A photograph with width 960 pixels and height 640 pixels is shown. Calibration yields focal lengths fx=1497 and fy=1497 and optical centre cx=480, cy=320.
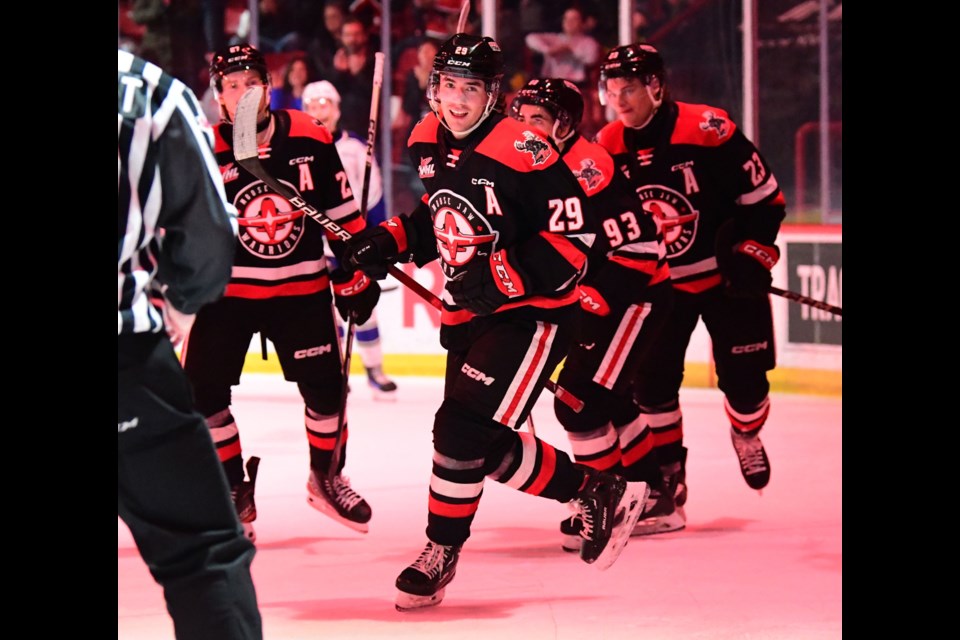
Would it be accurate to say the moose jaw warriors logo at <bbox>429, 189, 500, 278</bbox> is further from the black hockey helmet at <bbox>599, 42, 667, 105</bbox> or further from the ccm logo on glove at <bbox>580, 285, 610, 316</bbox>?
the black hockey helmet at <bbox>599, 42, 667, 105</bbox>

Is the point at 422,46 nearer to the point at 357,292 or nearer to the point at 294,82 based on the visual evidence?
the point at 294,82

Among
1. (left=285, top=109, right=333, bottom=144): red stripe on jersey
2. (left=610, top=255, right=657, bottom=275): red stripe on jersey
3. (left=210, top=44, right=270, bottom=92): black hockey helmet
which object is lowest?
(left=610, top=255, right=657, bottom=275): red stripe on jersey

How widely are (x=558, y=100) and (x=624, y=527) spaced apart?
108 centimetres

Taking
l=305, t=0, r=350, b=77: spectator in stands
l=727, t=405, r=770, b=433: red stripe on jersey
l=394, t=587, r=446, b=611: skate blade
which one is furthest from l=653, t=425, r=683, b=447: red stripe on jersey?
l=305, t=0, r=350, b=77: spectator in stands

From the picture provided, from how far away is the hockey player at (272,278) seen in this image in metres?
3.74

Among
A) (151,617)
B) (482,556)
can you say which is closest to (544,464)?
(482,556)

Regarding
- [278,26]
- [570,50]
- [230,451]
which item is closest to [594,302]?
[230,451]

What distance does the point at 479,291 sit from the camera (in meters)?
3.16

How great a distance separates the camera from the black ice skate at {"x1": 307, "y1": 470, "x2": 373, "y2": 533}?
3.93 meters

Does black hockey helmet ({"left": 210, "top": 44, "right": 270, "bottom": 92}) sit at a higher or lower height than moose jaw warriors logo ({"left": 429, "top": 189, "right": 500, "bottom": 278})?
higher

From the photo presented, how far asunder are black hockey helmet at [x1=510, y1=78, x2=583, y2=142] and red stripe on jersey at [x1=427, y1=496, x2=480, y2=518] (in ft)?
3.42
